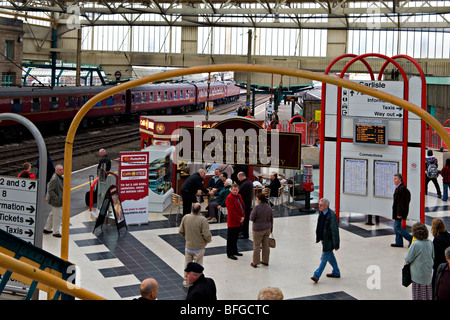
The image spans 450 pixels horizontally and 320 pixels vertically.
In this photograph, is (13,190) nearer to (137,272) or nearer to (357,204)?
(137,272)

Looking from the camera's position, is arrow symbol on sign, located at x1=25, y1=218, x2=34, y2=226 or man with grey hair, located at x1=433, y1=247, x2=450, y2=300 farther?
arrow symbol on sign, located at x1=25, y1=218, x2=34, y2=226

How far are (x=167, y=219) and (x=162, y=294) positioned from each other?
19.0ft

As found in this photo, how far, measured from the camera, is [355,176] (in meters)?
16.3

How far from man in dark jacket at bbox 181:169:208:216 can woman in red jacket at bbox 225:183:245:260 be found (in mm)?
2193

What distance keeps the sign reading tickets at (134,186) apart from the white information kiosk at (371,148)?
483cm

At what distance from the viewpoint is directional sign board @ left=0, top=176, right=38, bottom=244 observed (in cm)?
819

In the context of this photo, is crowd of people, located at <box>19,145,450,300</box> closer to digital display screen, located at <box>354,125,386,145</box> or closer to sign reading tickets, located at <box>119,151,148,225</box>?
sign reading tickets, located at <box>119,151,148,225</box>

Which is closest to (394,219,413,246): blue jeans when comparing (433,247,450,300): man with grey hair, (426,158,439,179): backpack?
(433,247,450,300): man with grey hair

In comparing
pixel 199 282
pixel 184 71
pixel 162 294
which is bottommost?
pixel 162 294

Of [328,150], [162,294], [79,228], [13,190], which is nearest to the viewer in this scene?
[13,190]

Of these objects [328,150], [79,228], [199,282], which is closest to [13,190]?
[199,282]

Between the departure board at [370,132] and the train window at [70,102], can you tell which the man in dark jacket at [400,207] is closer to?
the departure board at [370,132]

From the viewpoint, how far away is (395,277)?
12.0 meters

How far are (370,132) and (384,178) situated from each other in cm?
126
